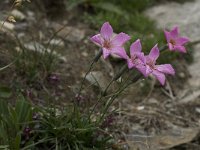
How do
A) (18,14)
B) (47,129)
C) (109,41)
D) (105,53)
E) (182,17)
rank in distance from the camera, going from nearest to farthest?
(105,53) → (109,41) → (47,129) → (18,14) → (182,17)

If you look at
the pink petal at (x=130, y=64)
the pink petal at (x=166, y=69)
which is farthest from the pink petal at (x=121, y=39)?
the pink petal at (x=166, y=69)

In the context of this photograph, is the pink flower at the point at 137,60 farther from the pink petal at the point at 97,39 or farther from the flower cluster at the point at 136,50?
the pink petal at the point at 97,39

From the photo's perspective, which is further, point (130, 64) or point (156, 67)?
point (156, 67)

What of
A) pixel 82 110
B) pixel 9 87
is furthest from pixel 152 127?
pixel 9 87

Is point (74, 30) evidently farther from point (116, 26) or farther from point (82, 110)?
point (82, 110)

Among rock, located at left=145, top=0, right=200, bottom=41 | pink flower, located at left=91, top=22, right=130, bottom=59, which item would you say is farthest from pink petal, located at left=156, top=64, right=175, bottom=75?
rock, located at left=145, top=0, right=200, bottom=41

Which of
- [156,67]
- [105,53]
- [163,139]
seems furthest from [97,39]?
[163,139]

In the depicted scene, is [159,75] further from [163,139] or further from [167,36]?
[163,139]
